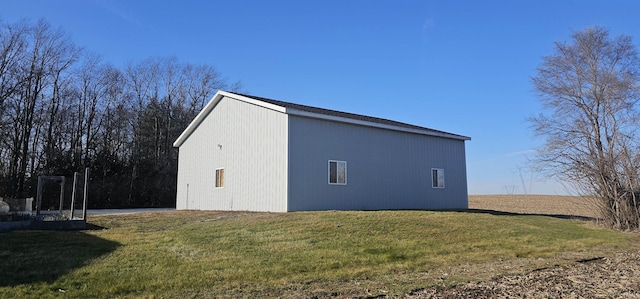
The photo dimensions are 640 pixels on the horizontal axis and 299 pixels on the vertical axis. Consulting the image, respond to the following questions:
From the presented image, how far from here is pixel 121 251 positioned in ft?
27.2

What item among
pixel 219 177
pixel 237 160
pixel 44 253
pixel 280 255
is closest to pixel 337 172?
pixel 237 160

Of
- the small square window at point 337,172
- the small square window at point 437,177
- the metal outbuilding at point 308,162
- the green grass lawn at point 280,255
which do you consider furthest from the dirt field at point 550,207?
the small square window at point 337,172

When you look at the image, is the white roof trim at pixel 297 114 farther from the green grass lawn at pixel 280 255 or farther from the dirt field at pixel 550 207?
the dirt field at pixel 550 207

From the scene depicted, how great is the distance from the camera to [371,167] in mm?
17031

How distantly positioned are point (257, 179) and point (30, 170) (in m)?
20.5

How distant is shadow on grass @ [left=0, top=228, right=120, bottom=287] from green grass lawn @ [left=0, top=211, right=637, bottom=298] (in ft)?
0.06

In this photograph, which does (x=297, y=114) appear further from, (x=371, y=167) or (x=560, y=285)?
(x=560, y=285)

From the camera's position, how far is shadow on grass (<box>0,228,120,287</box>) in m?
6.61

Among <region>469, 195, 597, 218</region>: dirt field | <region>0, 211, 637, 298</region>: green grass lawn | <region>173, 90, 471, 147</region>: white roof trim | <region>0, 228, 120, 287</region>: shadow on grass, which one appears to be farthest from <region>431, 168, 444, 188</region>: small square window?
<region>0, 228, 120, 287</region>: shadow on grass

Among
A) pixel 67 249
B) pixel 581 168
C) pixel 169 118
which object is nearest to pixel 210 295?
pixel 67 249

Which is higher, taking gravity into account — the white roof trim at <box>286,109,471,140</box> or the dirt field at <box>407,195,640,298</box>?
the white roof trim at <box>286,109,471,140</box>

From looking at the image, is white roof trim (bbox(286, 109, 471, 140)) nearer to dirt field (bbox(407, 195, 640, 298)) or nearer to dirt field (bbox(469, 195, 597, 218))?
dirt field (bbox(469, 195, 597, 218))

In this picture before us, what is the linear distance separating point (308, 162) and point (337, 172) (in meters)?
1.38

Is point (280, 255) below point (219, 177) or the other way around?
below
